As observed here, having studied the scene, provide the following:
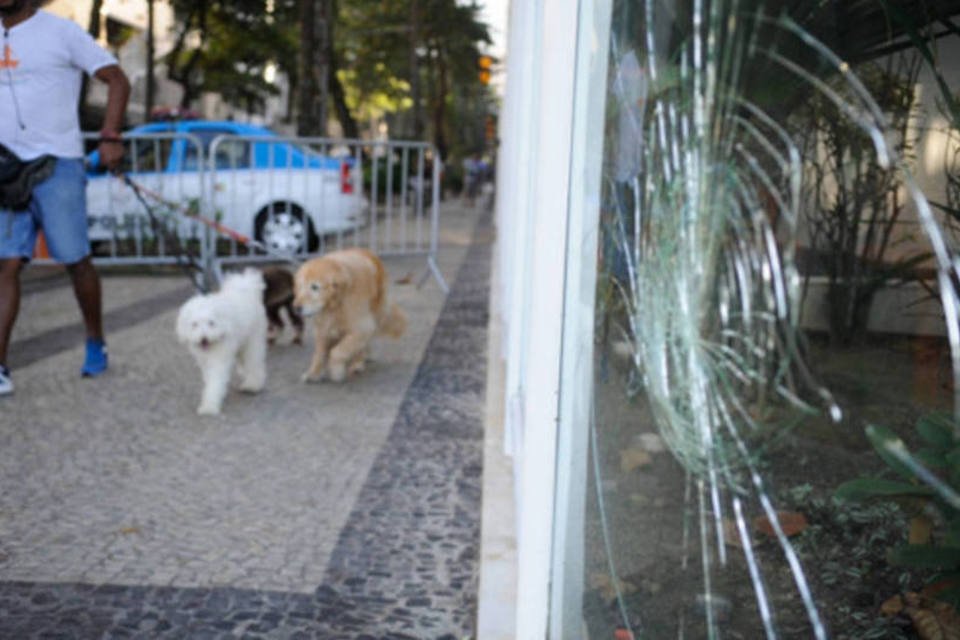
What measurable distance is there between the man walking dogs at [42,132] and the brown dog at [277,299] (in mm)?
1536

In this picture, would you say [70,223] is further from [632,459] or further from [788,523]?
[788,523]

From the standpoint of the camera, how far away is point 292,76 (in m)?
27.5

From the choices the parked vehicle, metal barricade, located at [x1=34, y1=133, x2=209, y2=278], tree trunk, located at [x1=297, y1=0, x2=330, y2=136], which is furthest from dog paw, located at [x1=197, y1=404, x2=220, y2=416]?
tree trunk, located at [x1=297, y1=0, x2=330, y2=136]

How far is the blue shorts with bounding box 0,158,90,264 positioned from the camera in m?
4.61

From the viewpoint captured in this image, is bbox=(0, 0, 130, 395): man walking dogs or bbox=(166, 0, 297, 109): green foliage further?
bbox=(166, 0, 297, 109): green foliage

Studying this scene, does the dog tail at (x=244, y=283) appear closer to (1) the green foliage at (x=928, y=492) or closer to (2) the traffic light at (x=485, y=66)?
(1) the green foliage at (x=928, y=492)

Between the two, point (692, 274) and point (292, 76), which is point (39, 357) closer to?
point (692, 274)

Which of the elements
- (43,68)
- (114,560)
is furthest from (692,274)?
(43,68)

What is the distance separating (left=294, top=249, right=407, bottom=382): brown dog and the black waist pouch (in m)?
1.36

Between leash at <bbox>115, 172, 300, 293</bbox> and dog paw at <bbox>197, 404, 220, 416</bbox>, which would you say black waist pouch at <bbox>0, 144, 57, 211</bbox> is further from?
dog paw at <bbox>197, 404, 220, 416</bbox>

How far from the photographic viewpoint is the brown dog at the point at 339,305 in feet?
16.7

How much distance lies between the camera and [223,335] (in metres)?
4.57

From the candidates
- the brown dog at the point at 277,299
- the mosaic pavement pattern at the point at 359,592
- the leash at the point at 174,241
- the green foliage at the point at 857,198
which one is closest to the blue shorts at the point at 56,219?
the leash at the point at 174,241

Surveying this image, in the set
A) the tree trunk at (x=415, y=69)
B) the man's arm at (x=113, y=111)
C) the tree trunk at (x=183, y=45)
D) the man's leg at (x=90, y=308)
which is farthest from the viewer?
the tree trunk at (x=415, y=69)
